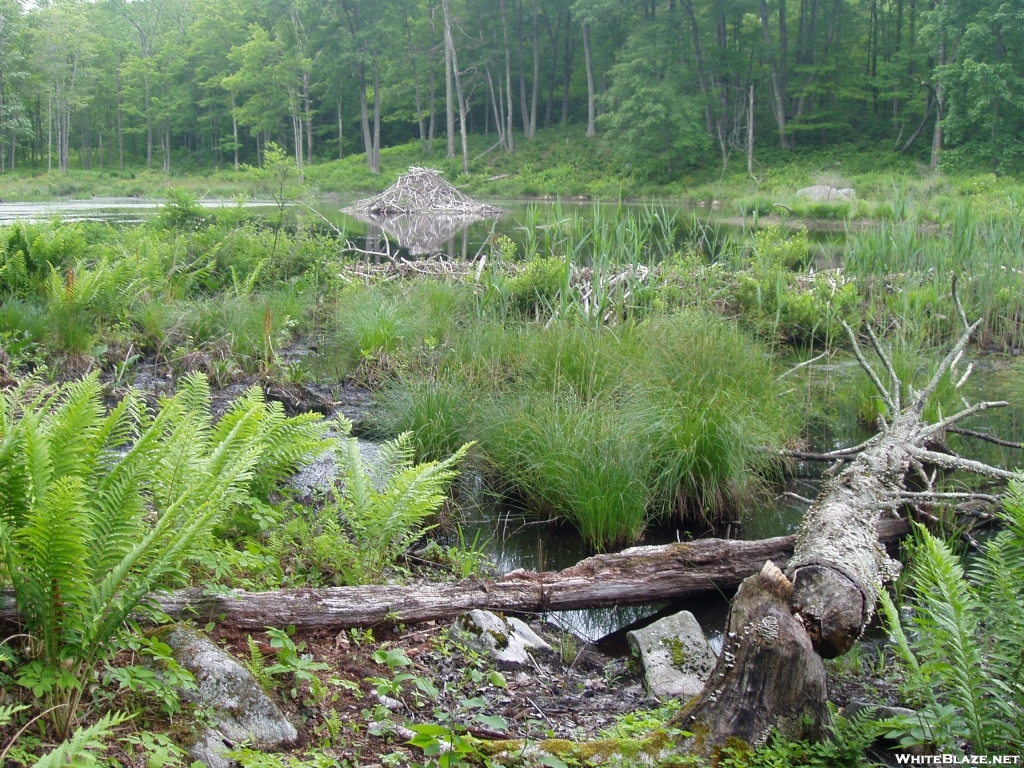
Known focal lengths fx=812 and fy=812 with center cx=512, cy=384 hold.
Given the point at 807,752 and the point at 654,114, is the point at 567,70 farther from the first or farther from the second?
the point at 807,752

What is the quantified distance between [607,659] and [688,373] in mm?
2889

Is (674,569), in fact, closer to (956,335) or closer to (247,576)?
(247,576)

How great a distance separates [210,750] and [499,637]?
1.32 meters

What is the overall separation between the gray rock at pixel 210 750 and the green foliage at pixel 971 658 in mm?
1816

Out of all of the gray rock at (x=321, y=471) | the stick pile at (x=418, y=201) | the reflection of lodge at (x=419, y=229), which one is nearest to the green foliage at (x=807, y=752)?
the gray rock at (x=321, y=471)

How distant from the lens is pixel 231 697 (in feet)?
7.66

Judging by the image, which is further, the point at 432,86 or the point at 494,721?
the point at 432,86

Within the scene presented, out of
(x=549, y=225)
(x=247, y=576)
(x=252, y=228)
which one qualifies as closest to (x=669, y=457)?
(x=247, y=576)

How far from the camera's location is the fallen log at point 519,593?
9.12ft

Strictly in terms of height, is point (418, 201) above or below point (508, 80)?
below

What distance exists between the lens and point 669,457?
16.8ft

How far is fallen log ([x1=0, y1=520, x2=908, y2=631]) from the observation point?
109 inches

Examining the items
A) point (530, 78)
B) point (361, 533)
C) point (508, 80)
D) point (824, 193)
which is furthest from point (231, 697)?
point (530, 78)

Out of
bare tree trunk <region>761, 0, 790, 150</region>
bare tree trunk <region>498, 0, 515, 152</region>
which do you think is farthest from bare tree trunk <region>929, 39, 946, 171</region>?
bare tree trunk <region>498, 0, 515, 152</region>
